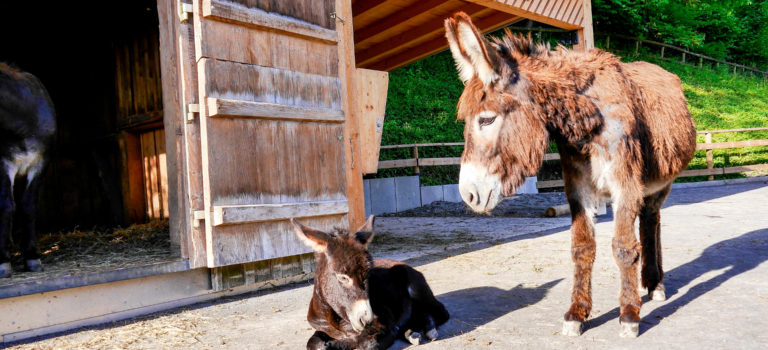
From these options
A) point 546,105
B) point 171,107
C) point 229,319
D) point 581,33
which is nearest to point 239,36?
point 171,107

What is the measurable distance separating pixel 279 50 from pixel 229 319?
8.00 feet

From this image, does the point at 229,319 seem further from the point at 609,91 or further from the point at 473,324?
the point at 609,91

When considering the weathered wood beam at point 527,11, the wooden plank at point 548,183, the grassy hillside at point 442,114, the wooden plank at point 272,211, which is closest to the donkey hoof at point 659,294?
the wooden plank at point 272,211

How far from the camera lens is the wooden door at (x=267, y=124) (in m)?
4.15

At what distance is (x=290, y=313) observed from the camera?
3.85 meters

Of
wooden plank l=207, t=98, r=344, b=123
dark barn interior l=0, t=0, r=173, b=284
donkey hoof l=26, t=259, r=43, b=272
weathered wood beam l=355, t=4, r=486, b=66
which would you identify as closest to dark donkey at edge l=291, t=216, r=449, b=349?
wooden plank l=207, t=98, r=344, b=123

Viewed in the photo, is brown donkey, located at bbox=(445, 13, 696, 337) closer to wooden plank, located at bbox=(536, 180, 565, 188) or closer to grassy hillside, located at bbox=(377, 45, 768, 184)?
grassy hillside, located at bbox=(377, 45, 768, 184)

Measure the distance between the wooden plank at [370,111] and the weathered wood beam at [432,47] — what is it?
2619 mm

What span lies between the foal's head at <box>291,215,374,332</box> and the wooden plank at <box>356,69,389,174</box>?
3.35 m

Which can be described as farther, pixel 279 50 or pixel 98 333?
pixel 279 50

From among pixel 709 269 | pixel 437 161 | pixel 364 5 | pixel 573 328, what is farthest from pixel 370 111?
pixel 437 161

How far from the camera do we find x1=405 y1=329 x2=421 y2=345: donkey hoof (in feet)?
9.82

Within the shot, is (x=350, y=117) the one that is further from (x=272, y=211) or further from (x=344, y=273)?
(x=344, y=273)

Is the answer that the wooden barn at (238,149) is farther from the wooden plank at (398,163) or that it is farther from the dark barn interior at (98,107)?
the wooden plank at (398,163)
